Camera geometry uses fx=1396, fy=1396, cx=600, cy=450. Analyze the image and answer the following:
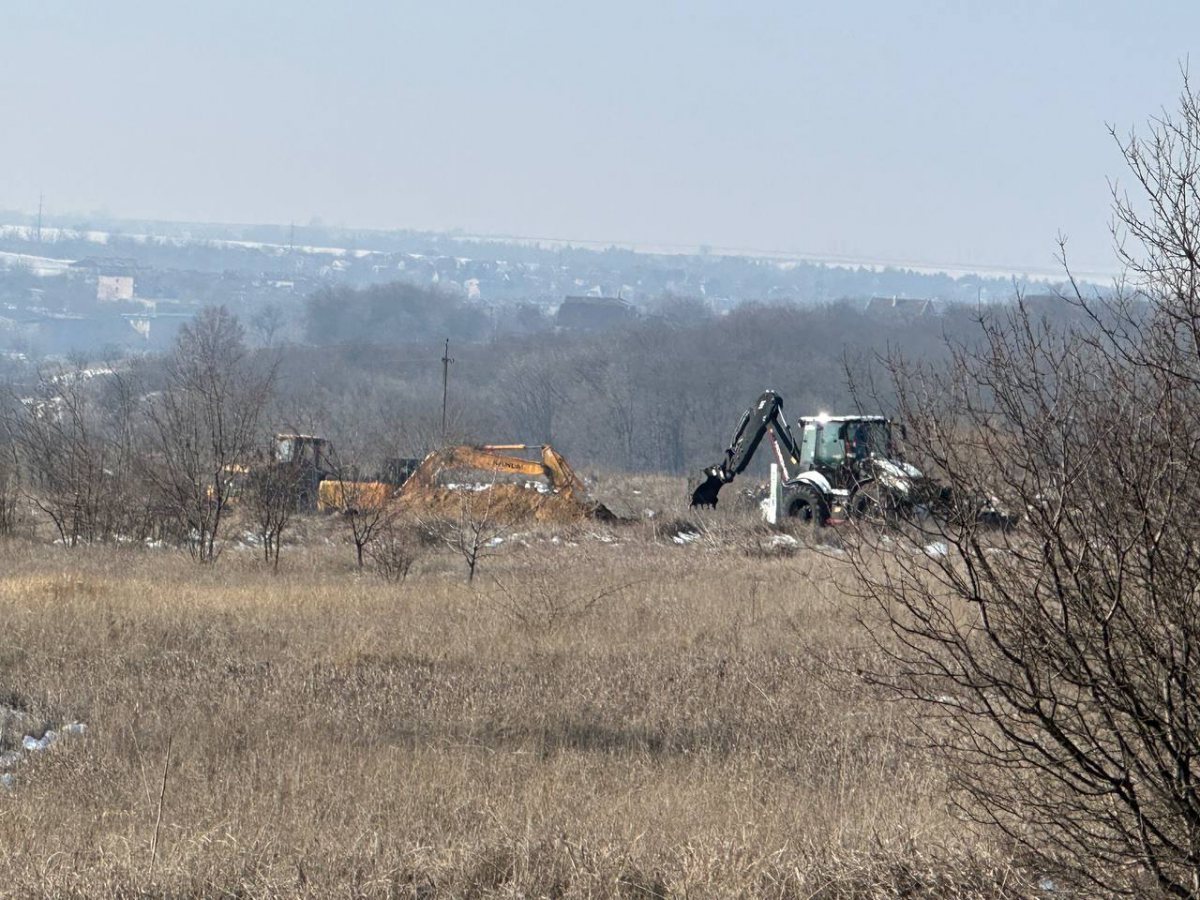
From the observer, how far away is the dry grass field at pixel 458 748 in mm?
5582

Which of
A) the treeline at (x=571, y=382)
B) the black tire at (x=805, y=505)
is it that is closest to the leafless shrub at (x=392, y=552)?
the black tire at (x=805, y=505)

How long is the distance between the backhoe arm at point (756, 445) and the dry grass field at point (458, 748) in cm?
1162

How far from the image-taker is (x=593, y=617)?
13844mm

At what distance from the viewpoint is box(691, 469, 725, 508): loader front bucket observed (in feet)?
97.0

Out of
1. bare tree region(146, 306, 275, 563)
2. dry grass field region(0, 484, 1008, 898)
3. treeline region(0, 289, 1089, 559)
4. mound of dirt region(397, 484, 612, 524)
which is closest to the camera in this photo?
dry grass field region(0, 484, 1008, 898)

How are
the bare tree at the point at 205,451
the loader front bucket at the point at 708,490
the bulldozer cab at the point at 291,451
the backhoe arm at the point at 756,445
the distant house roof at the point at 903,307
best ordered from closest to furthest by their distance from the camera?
1. the bare tree at the point at 205,451
2. the bulldozer cab at the point at 291,451
3. the backhoe arm at the point at 756,445
4. the loader front bucket at the point at 708,490
5. the distant house roof at the point at 903,307

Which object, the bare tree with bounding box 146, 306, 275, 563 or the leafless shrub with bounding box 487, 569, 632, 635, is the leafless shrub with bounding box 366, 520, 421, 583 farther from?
the bare tree with bounding box 146, 306, 275, 563

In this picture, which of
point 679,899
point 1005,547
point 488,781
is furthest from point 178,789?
point 1005,547

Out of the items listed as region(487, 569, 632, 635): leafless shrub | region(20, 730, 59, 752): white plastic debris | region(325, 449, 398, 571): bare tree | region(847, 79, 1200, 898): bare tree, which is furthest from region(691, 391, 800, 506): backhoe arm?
region(847, 79, 1200, 898): bare tree

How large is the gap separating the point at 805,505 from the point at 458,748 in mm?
18299

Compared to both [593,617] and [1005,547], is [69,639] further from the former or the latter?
[1005,547]

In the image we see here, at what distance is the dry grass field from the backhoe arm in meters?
A: 11.6

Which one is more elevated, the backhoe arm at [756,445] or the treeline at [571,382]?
the backhoe arm at [756,445]

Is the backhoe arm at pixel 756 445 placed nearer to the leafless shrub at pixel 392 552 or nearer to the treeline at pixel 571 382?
the treeline at pixel 571 382
